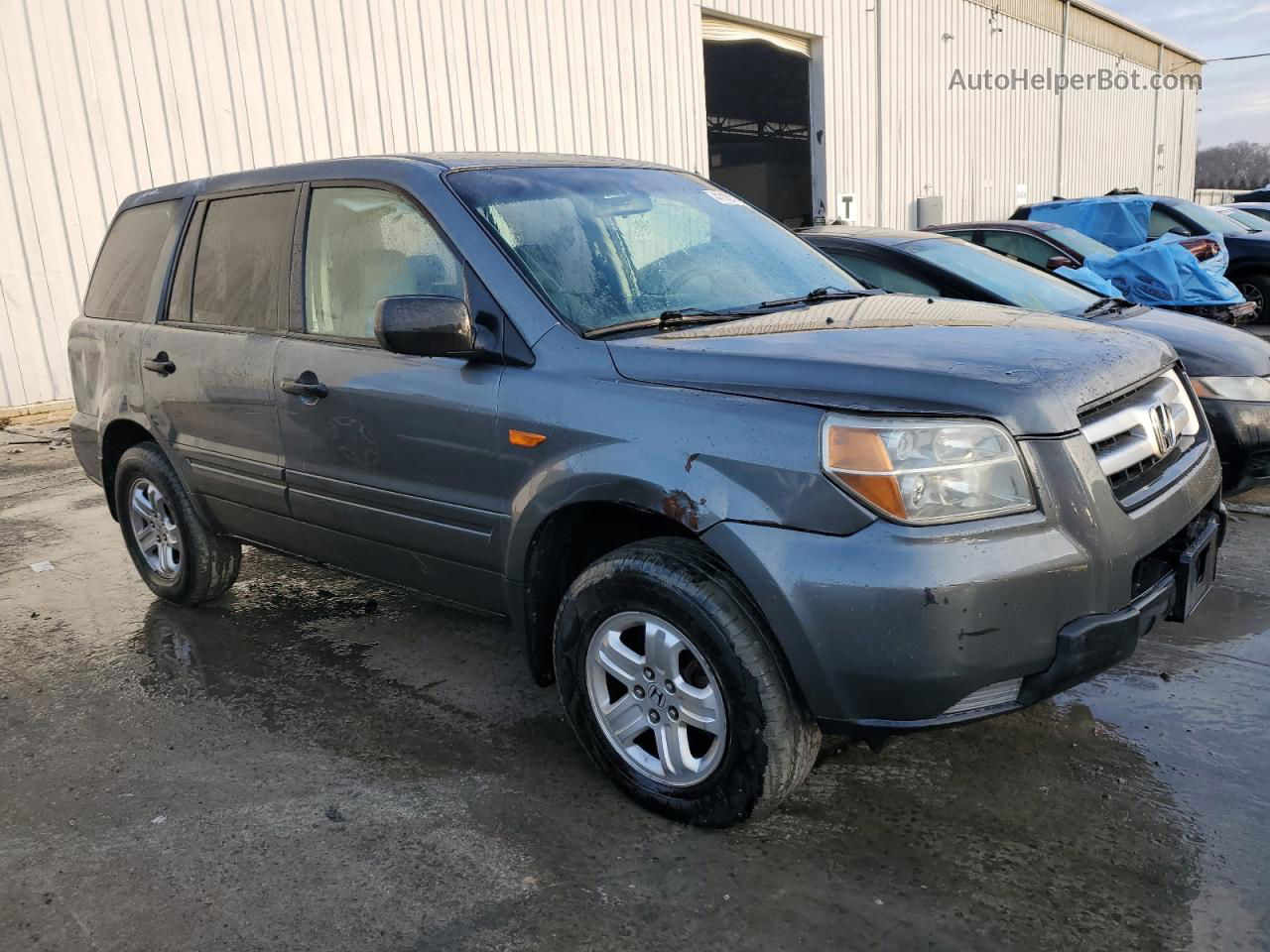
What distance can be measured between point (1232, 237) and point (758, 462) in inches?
470

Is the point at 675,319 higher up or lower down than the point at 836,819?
higher up

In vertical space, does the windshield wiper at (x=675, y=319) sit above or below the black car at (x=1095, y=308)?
above

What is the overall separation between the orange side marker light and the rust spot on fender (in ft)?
1.54

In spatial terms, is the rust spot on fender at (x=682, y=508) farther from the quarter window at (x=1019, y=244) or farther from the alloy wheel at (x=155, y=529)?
the quarter window at (x=1019, y=244)

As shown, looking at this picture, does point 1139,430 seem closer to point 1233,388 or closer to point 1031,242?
point 1233,388

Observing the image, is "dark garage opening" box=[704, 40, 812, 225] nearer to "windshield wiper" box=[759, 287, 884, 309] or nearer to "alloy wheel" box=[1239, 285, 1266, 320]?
"alloy wheel" box=[1239, 285, 1266, 320]

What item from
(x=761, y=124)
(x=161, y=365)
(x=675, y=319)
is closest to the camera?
(x=675, y=319)

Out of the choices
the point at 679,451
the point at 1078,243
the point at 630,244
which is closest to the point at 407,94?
the point at 1078,243

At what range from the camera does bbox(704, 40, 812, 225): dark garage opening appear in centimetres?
2111

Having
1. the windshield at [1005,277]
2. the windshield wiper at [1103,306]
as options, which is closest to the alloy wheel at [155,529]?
the windshield at [1005,277]

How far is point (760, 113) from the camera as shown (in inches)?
1151

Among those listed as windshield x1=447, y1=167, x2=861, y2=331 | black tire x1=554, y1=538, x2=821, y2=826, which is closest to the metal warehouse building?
windshield x1=447, y1=167, x2=861, y2=331

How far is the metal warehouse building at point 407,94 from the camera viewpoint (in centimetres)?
864

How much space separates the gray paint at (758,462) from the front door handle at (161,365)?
1.71ft
